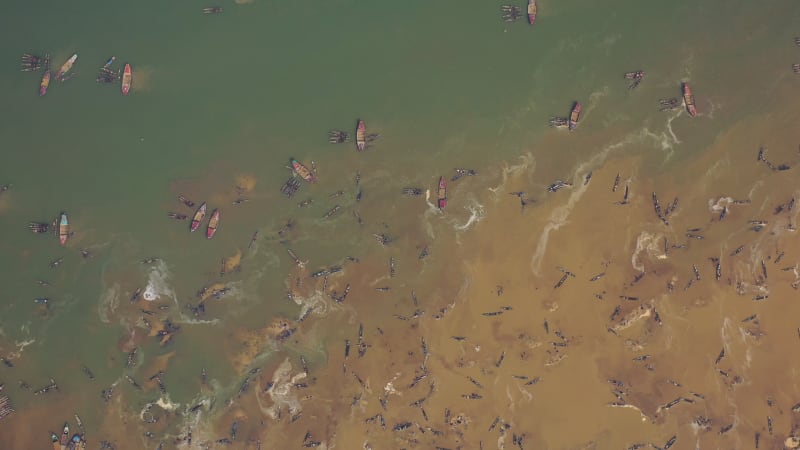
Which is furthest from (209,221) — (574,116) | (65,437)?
(574,116)

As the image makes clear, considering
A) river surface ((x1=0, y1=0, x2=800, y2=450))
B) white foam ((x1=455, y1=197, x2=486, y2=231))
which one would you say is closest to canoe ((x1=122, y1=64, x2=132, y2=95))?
river surface ((x1=0, y1=0, x2=800, y2=450))

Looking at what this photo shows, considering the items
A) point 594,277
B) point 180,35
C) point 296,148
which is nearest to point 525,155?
A: point 594,277

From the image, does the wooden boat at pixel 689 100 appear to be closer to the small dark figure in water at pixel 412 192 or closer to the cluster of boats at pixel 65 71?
the small dark figure in water at pixel 412 192

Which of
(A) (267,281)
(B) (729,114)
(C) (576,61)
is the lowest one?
(A) (267,281)

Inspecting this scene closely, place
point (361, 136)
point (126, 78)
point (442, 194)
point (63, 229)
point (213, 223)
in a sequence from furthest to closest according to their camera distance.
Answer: point (126, 78)
point (63, 229)
point (213, 223)
point (361, 136)
point (442, 194)

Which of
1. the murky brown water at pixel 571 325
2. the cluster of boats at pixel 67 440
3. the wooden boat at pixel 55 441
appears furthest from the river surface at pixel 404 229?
the wooden boat at pixel 55 441

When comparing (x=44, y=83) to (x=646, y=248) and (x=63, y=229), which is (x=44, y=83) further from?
(x=646, y=248)

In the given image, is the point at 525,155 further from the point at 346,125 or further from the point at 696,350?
the point at 696,350

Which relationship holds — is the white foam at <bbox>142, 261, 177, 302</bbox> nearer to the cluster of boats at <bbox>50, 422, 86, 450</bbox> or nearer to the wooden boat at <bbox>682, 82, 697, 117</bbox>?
the cluster of boats at <bbox>50, 422, 86, 450</bbox>
